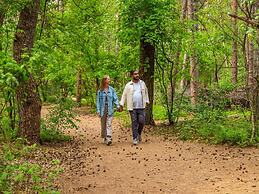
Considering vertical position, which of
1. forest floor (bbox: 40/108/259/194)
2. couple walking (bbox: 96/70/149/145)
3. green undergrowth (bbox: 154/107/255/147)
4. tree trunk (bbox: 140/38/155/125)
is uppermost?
tree trunk (bbox: 140/38/155/125)

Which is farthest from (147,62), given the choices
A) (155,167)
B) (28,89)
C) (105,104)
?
(155,167)

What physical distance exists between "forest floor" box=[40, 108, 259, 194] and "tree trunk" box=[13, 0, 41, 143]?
2.33ft

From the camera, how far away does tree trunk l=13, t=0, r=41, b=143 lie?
1138 cm

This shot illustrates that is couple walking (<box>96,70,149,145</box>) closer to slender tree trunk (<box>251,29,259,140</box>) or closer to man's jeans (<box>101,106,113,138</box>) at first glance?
man's jeans (<box>101,106,113,138</box>)

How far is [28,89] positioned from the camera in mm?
11586

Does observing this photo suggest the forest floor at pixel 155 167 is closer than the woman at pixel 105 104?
Yes

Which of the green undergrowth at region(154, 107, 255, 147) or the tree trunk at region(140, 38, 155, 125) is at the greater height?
the tree trunk at region(140, 38, 155, 125)

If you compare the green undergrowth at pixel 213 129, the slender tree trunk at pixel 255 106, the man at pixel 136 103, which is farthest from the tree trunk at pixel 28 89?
the slender tree trunk at pixel 255 106

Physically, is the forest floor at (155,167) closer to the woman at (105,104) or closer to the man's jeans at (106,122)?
the man's jeans at (106,122)

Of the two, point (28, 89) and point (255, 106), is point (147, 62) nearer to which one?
point (255, 106)

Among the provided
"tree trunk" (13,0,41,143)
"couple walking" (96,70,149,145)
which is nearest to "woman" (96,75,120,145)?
"couple walking" (96,70,149,145)

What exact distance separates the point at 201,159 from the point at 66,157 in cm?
327

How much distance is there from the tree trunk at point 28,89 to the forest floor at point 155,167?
0.71 meters

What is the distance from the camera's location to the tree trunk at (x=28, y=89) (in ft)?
37.3
